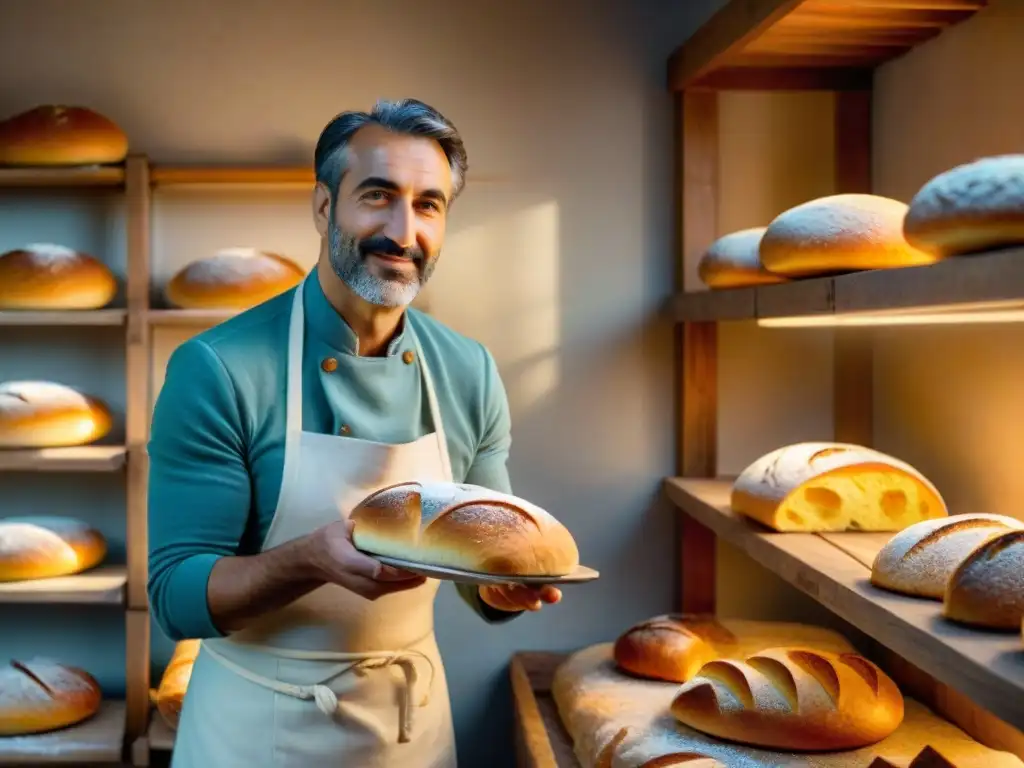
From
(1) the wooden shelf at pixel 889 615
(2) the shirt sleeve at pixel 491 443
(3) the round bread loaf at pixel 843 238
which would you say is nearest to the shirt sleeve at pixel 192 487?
(2) the shirt sleeve at pixel 491 443

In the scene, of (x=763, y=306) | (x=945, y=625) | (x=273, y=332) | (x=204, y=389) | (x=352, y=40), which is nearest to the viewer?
(x=945, y=625)

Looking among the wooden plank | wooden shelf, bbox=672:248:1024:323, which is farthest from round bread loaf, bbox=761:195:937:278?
the wooden plank

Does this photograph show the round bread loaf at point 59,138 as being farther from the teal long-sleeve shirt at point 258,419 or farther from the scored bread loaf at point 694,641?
the scored bread loaf at point 694,641

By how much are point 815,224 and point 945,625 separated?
2.62 feet

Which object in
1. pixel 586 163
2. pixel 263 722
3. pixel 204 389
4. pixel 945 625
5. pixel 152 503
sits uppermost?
pixel 586 163

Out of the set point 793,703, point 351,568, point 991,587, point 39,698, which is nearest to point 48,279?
point 39,698

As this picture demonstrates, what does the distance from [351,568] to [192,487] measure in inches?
11.6

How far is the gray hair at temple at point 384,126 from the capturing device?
177cm

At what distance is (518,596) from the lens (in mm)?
1719

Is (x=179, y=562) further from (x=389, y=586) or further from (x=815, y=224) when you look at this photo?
(x=815, y=224)

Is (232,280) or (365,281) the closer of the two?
(365,281)

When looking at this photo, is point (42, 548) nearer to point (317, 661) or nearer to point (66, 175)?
point (66, 175)

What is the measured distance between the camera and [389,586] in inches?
60.7

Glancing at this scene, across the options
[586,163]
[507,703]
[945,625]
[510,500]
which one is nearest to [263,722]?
[510,500]
